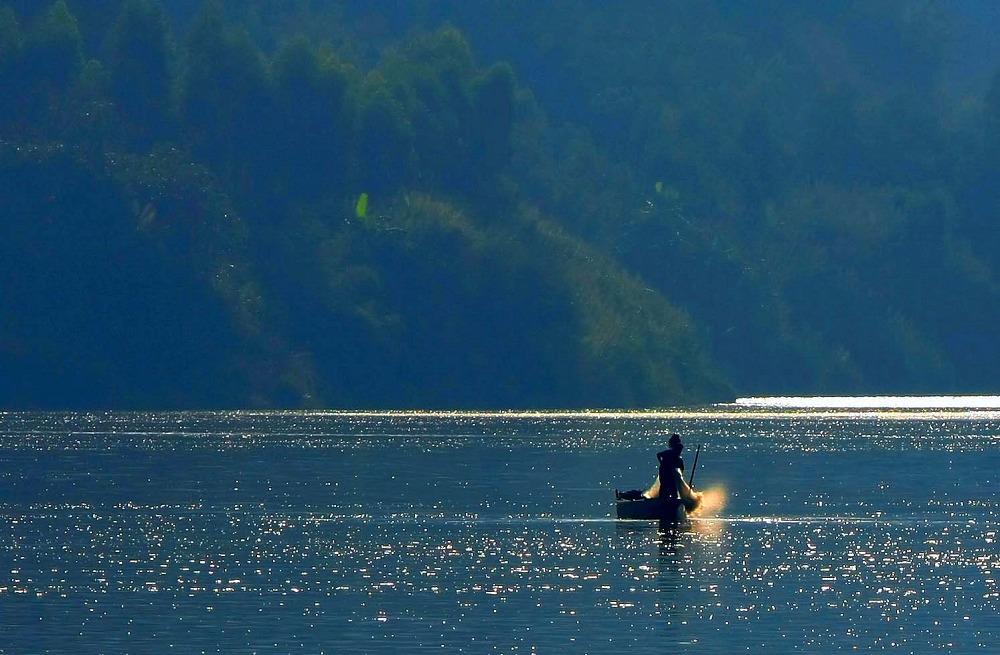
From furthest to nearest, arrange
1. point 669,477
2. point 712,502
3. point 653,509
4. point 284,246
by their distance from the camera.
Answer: point 284,246
point 712,502
point 653,509
point 669,477

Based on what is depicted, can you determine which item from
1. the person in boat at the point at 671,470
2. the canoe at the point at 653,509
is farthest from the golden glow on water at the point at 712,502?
the person in boat at the point at 671,470

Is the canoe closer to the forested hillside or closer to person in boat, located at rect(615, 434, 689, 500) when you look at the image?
person in boat, located at rect(615, 434, 689, 500)

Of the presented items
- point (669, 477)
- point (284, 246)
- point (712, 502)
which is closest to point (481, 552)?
point (669, 477)

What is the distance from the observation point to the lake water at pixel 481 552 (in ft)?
131

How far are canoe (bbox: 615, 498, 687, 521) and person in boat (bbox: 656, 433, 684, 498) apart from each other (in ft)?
0.62

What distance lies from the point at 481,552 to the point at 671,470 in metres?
8.70

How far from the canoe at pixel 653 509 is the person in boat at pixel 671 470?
189 mm

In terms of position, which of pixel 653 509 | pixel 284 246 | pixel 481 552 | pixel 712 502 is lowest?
pixel 481 552

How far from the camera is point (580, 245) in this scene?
185 meters

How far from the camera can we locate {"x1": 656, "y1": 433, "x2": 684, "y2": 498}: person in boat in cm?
6106

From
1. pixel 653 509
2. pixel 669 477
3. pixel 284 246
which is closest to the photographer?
pixel 669 477

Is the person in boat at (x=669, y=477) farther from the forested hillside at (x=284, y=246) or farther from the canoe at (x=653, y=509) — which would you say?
the forested hillside at (x=284, y=246)

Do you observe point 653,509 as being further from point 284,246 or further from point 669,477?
point 284,246

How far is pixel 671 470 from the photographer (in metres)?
61.2
